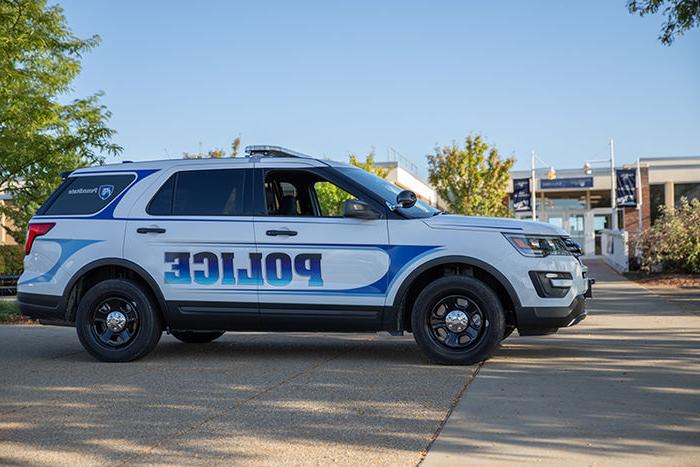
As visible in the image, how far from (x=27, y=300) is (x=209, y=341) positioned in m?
2.17

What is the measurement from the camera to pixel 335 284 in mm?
7602

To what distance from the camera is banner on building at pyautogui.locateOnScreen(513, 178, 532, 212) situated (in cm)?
3966

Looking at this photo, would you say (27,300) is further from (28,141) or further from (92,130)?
(92,130)

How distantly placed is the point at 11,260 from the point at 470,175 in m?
19.1

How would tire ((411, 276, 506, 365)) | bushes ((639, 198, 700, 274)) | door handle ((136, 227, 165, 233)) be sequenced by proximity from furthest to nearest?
bushes ((639, 198, 700, 274))
door handle ((136, 227, 165, 233))
tire ((411, 276, 506, 365))

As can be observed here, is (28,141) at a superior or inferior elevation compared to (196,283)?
superior

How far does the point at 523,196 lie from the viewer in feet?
130

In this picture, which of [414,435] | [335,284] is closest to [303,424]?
[414,435]

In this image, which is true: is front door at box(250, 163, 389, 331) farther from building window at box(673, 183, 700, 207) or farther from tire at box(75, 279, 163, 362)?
building window at box(673, 183, 700, 207)

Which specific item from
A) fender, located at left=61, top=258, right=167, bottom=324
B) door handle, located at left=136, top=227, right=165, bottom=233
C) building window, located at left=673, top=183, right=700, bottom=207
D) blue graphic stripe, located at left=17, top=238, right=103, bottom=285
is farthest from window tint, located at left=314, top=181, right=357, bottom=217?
building window, located at left=673, top=183, right=700, bottom=207

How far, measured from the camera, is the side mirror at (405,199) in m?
7.60

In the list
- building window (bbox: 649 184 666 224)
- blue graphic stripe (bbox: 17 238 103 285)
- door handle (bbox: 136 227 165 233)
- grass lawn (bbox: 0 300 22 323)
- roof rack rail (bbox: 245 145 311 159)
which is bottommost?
grass lawn (bbox: 0 300 22 323)

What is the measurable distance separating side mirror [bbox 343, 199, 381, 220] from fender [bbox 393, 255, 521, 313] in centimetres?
62

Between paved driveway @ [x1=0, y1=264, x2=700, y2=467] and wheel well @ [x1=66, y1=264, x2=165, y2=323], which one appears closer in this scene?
paved driveway @ [x1=0, y1=264, x2=700, y2=467]
